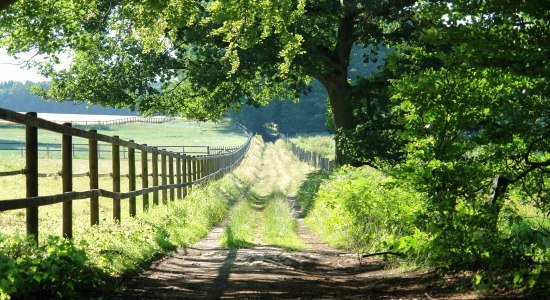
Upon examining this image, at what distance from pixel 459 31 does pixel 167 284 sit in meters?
4.11

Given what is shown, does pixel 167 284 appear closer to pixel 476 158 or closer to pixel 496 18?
pixel 476 158

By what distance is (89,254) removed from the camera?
831 centimetres

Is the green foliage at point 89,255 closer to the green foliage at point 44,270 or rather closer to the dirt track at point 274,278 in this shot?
the green foliage at point 44,270

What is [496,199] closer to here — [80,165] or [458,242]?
[458,242]

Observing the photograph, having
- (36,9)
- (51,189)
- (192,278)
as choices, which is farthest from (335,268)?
(51,189)

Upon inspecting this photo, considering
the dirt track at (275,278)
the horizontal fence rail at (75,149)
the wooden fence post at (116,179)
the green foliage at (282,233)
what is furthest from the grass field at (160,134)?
the dirt track at (275,278)

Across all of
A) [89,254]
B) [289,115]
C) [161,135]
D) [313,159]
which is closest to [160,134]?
[161,135]

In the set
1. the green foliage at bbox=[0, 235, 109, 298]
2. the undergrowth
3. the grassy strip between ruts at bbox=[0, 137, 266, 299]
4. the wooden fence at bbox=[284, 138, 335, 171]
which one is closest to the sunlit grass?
the grassy strip between ruts at bbox=[0, 137, 266, 299]

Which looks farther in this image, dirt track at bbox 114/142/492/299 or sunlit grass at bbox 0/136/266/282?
sunlit grass at bbox 0/136/266/282

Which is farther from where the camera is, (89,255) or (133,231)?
(133,231)

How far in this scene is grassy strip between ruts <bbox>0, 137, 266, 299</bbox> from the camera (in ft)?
20.5

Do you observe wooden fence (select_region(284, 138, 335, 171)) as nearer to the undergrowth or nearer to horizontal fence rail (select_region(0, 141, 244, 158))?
horizontal fence rail (select_region(0, 141, 244, 158))

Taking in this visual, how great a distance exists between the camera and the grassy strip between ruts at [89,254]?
246 inches

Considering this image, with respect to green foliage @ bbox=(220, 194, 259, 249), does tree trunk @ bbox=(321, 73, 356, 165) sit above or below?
above
